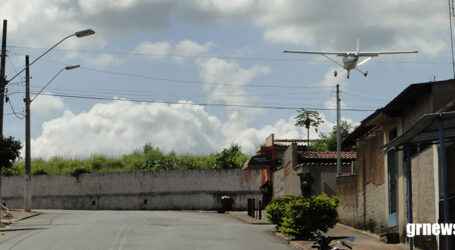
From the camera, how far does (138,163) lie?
6481 centimetres

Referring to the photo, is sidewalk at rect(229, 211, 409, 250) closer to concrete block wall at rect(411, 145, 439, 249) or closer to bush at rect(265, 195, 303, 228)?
bush at rect(265, 195, 303, 228)

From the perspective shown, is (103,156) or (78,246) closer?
(78,246)

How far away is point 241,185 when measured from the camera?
54531 millimetres

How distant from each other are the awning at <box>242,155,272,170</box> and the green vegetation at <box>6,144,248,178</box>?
24.4 feet

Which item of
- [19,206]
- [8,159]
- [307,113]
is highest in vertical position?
[307,113]

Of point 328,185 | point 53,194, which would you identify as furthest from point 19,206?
point 328,185

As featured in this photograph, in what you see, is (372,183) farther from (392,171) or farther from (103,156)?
(103,156)

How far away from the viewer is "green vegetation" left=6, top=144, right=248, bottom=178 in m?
59.6

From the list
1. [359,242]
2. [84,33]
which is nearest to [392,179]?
[359,242]

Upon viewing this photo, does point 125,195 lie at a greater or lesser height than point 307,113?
lesser

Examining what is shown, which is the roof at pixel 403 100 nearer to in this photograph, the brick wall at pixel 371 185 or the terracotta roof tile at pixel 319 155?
the brick wall at pixel 371 185

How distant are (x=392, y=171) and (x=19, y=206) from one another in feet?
142

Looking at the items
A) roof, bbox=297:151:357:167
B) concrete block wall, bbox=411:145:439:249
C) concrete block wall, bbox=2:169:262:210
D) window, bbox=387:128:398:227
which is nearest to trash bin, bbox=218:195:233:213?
concrete block wall, bbox=2:169:262:210

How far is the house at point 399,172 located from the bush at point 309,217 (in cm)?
184
